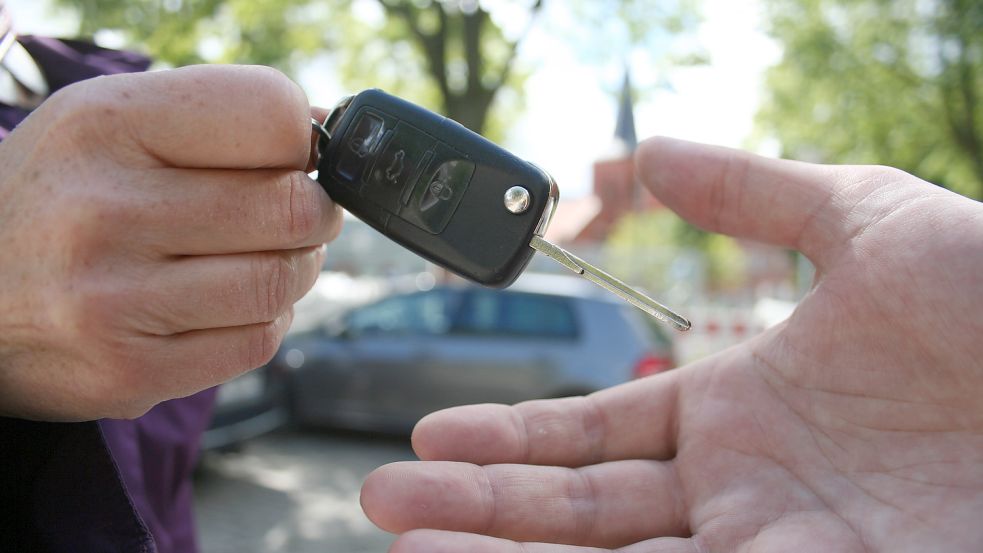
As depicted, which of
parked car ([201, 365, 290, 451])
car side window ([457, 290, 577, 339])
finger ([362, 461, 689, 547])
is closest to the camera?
finger ([362, 461, 689, 547])

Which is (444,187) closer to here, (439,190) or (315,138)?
(439,190)

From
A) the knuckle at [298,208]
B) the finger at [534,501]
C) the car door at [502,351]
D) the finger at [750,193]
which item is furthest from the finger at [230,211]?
the car door at [502,351]

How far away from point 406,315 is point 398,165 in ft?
18.6

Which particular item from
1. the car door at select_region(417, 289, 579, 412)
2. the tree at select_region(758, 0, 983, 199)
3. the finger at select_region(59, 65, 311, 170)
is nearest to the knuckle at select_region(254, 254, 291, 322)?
the finger at select_region(59, 65, 311, 170)

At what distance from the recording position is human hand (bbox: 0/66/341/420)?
95 centimetres

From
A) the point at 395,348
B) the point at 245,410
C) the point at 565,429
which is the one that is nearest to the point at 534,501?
the point at 565,429

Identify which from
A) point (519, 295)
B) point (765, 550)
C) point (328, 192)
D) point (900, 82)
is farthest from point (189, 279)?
point (900, 82)

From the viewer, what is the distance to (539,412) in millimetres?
1622

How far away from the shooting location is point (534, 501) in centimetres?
142

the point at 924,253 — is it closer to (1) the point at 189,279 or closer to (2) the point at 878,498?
(2) the point at 878,498

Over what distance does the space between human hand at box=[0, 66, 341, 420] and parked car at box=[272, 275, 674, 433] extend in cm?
515

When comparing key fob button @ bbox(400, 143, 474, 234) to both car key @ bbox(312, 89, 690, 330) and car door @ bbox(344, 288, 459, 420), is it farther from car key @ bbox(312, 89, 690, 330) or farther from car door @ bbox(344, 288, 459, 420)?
car door @ bbox(344, 288, 459, 420)

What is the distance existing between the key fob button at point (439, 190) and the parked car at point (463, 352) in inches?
191

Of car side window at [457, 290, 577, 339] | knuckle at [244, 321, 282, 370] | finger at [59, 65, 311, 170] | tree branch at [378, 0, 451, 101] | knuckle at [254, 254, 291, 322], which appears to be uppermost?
finger at [59, 65, 311, 170]
